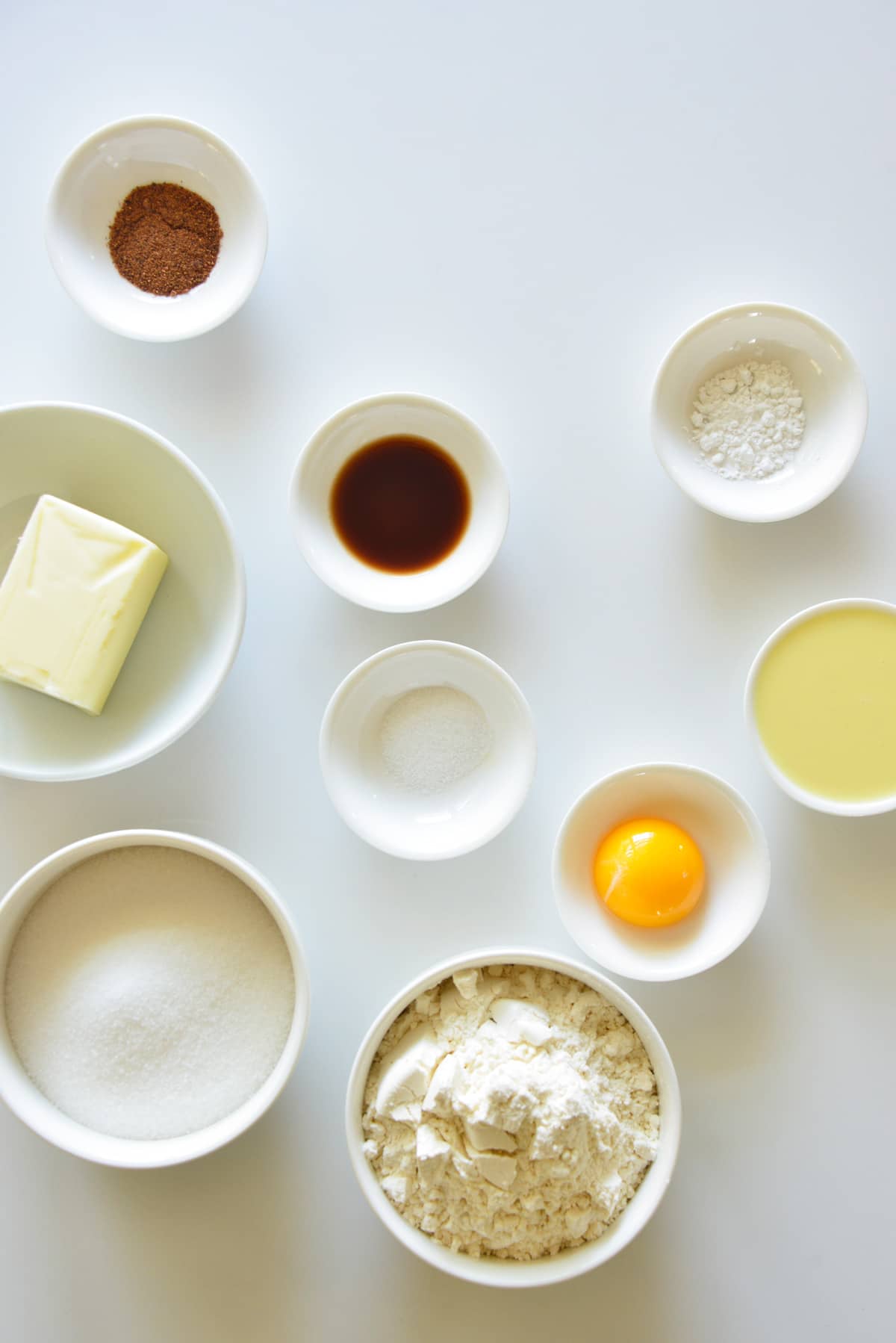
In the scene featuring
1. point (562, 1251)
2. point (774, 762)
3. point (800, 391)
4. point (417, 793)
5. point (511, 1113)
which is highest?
point (800, 391)

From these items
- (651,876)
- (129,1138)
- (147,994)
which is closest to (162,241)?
(147,994)

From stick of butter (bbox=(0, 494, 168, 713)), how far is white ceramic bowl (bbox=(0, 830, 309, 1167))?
299 millimetres

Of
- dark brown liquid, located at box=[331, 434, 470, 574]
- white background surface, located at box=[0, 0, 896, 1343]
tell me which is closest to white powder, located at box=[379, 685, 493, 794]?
white background surface, located at box=[0, 0, 896, 1343]

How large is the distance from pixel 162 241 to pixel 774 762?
170cm

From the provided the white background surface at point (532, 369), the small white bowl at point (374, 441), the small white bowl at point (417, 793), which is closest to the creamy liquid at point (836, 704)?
the white background surface at point (532, 369)

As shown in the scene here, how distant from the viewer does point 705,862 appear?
1919 mm

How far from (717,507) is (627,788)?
62 cm

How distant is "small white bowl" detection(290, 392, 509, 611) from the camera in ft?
6.06

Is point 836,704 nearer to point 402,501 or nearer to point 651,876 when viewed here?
point 651,876

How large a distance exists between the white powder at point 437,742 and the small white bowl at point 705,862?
9.8 inches

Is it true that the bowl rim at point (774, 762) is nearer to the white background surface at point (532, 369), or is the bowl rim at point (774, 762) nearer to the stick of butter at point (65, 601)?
the white background surface at point (532, 369)

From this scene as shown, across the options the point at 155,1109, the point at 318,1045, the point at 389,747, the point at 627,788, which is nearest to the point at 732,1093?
the point at 627,788

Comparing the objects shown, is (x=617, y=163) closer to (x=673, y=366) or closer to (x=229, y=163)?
(x=673, y=366)

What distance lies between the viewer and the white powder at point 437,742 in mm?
1900
